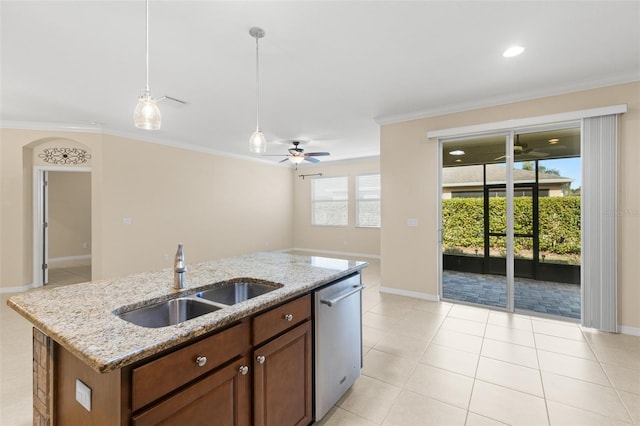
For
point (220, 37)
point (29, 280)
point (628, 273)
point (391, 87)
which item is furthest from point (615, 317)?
point (29, 280)

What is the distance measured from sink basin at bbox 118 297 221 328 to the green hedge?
3651mm

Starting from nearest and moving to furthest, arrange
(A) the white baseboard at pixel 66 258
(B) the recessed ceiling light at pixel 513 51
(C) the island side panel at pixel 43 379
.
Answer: (C) the island side panel at pixel 43 379 < (B) the recessed ceiling light at pixel 513 51 < (A) the white baseboard at pixel 66 258

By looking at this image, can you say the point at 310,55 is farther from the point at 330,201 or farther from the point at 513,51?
the point at 330,201

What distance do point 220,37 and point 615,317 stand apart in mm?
4881

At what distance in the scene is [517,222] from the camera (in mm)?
4102

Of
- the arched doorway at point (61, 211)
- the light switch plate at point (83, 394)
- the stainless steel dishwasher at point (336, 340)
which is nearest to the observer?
the light switch plate at point (83, 394)

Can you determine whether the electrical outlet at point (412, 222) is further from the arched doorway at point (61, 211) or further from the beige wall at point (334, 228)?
the arched doorway at point (61, 211)

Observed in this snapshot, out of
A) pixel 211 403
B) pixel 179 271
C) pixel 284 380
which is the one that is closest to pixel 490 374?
pixel 284 380

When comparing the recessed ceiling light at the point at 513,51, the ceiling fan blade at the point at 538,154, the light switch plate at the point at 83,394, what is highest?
the recessed ceiling light at the point at 513,51

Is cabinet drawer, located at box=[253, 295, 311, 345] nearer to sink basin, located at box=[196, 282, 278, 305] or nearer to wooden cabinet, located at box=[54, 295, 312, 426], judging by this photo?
wooden cabinet, located at box=[54, 295, 312, 426]

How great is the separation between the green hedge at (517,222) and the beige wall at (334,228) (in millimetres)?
3574

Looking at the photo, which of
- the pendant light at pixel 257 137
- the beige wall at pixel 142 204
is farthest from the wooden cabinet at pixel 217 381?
the beige wall at pixel 142 204

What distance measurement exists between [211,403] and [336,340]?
96 centimetres

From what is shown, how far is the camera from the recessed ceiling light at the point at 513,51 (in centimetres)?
259
